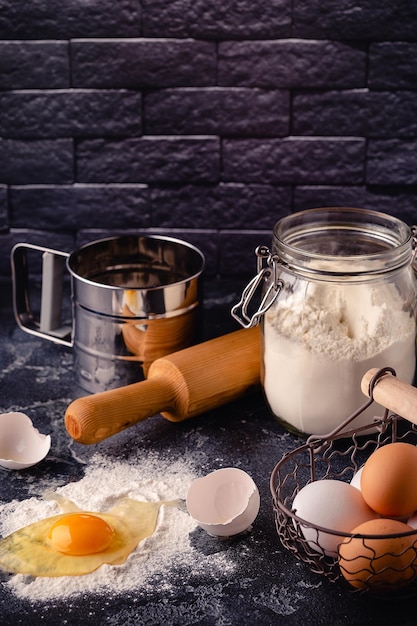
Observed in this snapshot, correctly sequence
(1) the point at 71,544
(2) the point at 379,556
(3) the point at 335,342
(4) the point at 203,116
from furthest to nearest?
(4) the point at 203,116
(3) the point at 335,342
(1) the point at 71,544
(2) the point at 379,556

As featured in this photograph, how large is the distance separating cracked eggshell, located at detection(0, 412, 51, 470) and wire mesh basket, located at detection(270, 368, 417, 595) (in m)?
0.31

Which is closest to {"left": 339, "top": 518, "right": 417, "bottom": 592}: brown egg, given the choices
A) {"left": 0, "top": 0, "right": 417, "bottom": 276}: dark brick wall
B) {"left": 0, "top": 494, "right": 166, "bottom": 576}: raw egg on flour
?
{"left": 0, "top": 494, "right": 166, "bottom": 576}: raw egg on flour

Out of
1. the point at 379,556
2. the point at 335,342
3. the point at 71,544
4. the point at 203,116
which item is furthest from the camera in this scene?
the point at 203,116

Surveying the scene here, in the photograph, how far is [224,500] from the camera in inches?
39.7

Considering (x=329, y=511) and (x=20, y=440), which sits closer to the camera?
Result: (x=329, y=511)

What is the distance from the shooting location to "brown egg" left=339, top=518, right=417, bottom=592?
2.75ft

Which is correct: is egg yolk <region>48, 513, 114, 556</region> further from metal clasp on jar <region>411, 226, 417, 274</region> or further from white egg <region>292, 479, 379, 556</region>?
metal clasp on jar <region>411, 226, 417, 274</region>

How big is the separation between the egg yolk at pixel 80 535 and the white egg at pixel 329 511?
218 mm

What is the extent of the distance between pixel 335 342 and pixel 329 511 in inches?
10.2

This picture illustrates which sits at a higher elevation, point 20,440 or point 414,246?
point 414,246

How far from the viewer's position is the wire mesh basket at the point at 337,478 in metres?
0.85

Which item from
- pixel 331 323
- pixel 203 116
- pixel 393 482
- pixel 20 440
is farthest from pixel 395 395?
pixel 203 116

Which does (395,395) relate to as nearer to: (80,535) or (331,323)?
(331,323)

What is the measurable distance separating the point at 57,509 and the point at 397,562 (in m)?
0.41
